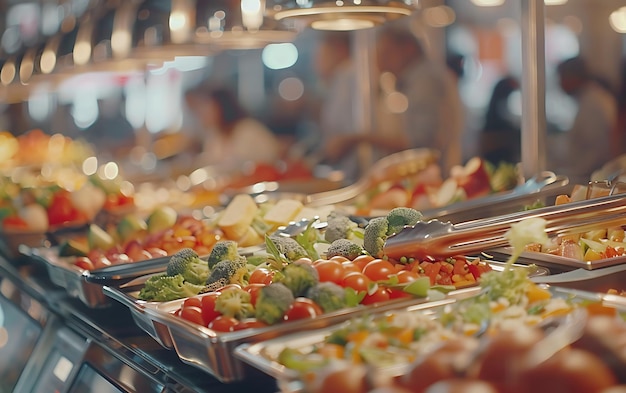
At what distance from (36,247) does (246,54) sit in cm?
761

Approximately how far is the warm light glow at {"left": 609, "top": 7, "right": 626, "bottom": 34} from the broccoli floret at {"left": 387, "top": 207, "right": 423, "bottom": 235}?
4.20 metres

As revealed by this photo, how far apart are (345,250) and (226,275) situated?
1.13ft

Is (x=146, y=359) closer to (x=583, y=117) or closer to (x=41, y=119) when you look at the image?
(x=583, y=117)

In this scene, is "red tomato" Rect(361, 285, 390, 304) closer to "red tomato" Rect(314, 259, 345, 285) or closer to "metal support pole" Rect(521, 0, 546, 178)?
"red tomato" Rect(314, 259, 345, 285)

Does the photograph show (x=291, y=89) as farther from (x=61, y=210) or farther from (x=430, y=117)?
(x=61, y=210)

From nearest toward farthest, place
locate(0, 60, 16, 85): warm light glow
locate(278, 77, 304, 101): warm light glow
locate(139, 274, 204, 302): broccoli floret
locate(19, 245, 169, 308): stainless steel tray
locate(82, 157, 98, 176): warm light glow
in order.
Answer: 1. locate(139, 274, 204, 302): broccoli floret
2. locate(19, 245, 169, 308): stainless steel tray
3. locate(0, 60, 16, 85): warm light glow
4. locate(82, 157, 98, 176): warm light glow
5. locate(278, 77, 304, 101): warm light glow

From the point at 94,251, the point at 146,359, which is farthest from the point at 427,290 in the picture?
the point at 94,251

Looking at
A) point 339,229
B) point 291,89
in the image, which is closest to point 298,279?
point 339,229

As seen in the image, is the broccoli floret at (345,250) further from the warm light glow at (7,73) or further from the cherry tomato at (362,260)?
the warm light glow at (7,73)

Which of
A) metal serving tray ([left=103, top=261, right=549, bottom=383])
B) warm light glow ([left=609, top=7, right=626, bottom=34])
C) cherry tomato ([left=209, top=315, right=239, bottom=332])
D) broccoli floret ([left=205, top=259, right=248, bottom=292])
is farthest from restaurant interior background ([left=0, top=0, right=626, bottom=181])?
cherry tomato ([left=209, top=315, right=239, bottom=332])

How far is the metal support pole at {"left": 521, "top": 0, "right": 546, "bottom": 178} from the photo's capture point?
3.45 metres

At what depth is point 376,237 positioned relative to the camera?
255 cm

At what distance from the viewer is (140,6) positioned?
3.90 metres

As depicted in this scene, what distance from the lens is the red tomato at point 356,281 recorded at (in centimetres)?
214
